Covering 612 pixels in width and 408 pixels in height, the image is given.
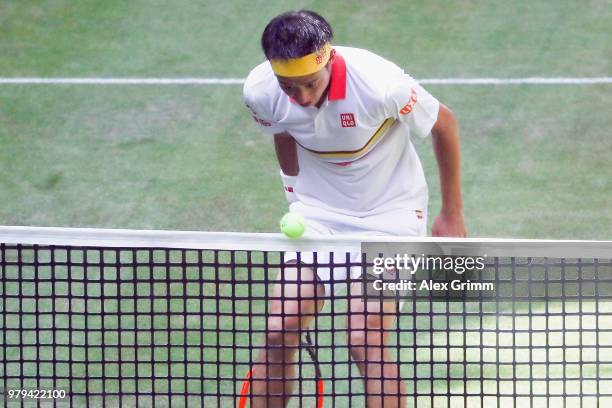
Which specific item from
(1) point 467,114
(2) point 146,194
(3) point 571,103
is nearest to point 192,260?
(2) point 146,194

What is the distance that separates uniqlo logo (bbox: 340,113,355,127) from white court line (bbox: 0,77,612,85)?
4182mm

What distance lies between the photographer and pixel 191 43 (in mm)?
9555

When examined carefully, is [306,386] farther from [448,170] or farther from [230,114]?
[230,114]

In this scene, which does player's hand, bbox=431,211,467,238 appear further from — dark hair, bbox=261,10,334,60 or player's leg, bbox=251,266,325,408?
dark hair, bbox=261,10,334,60

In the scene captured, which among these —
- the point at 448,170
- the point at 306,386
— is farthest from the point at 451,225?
the point at 306,386

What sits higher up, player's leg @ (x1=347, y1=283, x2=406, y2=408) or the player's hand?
the player's hand

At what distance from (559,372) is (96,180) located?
3303 millimetres

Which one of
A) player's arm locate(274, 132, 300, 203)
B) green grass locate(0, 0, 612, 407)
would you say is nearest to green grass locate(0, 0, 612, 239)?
green grass locate(0, 0, 612, 407)

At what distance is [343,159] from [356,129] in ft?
0.64

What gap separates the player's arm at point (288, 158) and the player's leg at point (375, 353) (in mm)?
623

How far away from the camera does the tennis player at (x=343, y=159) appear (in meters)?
4.45

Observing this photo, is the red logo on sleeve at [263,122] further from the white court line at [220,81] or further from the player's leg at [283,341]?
the white court line at [220,81]

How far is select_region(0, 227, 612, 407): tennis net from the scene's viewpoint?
416 centimetres

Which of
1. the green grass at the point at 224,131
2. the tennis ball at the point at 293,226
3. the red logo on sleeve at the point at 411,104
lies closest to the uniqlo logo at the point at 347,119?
the red logo on sleeve at the point at 411,104
